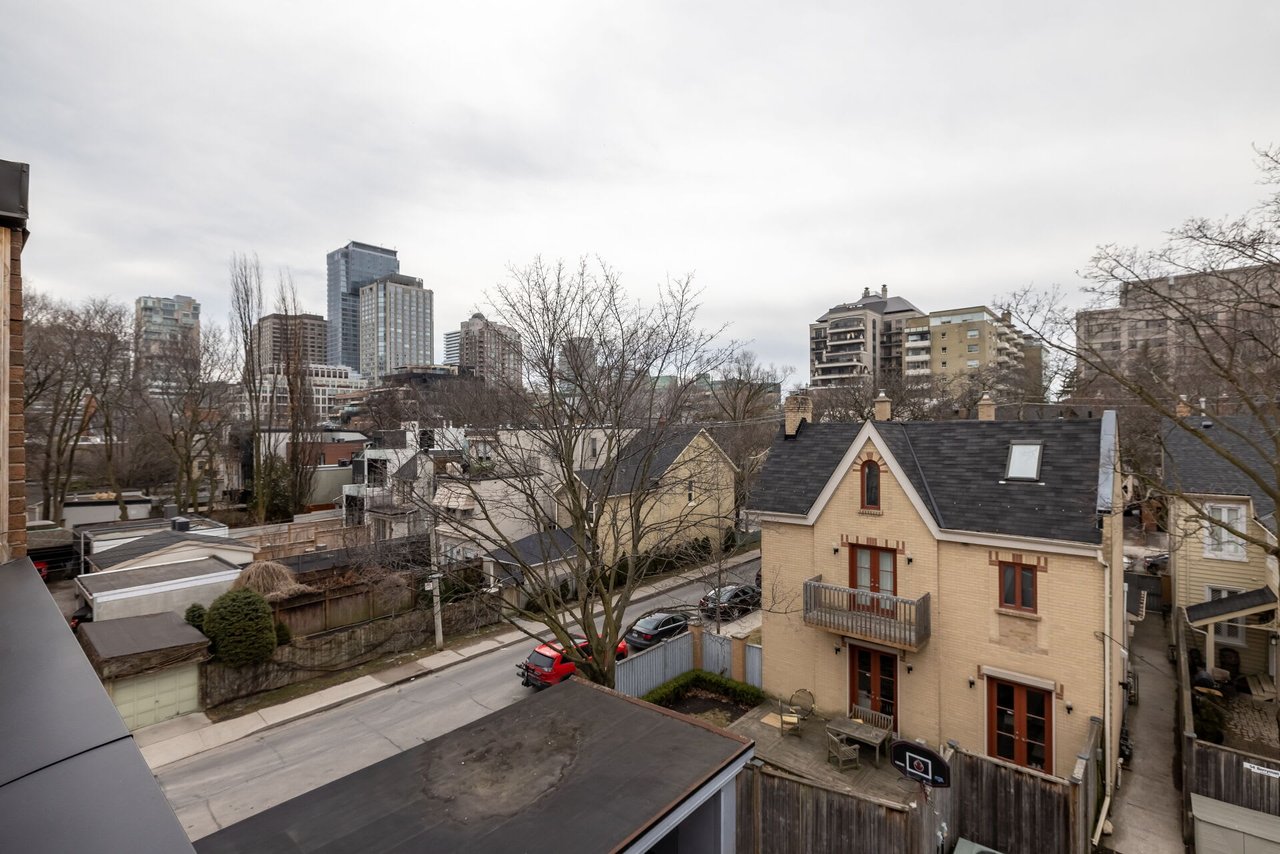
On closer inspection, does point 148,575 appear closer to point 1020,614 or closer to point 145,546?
point 145,546

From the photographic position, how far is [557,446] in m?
13.3

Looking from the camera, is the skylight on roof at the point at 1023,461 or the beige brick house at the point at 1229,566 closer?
the skylight on roof at the point at 1023,461

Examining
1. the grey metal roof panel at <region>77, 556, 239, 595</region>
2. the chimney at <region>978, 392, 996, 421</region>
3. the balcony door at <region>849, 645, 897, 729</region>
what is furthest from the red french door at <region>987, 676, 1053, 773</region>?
the grey metal roof panel at <region>77, 556, 239, 595</region>

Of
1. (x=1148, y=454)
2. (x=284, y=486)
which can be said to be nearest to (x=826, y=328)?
(x=1148, y=454)

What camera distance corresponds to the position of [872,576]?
14.8 meters

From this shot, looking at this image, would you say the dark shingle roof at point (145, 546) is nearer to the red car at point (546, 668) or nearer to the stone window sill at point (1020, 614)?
the red car at point (546, 668)

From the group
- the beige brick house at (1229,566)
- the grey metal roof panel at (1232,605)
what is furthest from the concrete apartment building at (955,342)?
the grey metal roof panel at (1232,605)

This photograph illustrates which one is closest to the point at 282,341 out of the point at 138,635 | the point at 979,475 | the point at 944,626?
the point at 138,635

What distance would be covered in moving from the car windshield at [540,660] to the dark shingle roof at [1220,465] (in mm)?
18301

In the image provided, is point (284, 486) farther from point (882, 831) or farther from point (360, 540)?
point (882, 831)

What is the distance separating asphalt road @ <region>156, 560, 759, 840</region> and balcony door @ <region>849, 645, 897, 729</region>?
8883 mm

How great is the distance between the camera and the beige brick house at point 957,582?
12.2 meters

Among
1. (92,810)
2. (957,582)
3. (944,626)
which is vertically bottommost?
(944,626)

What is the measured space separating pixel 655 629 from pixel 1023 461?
1167cm
